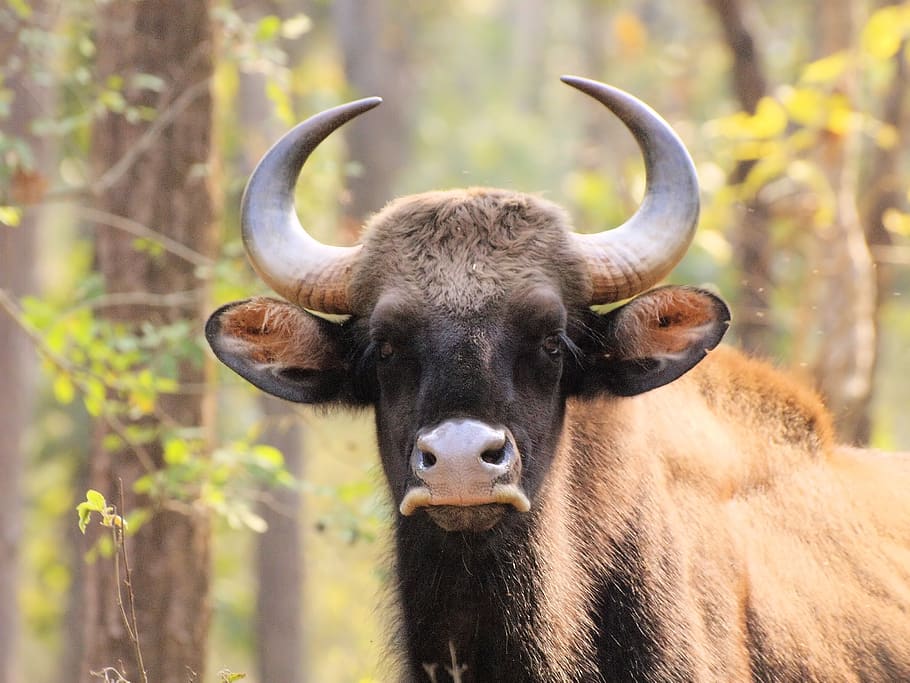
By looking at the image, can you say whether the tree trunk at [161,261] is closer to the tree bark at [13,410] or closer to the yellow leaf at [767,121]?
the yellow leaf at [767,121]

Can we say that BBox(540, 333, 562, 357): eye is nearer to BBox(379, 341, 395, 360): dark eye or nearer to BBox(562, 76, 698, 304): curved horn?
BBox(562, 76, 698, 304): curved horn

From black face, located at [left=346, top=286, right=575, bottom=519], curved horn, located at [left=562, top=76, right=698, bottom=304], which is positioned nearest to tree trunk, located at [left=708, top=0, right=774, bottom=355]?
curved horn, located at [left=562, top=76, right=698, bottom=304]

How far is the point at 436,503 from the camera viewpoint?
16.4ft

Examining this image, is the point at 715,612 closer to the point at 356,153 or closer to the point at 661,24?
the point at 356,153

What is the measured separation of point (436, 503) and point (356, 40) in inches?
960

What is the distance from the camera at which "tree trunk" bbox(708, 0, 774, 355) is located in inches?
537

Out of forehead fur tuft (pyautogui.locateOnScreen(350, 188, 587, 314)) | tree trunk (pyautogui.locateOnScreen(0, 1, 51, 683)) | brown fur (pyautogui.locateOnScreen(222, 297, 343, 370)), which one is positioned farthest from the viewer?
tree trunk (pyautogui.locateOnScreen(0, 1, 51, 683))

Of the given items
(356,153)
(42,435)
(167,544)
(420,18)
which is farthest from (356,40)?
(167,544)

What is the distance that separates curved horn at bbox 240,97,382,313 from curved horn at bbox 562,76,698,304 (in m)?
1.06

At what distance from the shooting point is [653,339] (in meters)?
5.91

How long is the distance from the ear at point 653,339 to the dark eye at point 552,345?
1.01 feet

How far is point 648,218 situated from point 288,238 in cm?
160

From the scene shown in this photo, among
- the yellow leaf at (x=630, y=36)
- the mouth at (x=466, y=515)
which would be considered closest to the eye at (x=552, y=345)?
the mouth at (x=466, y=515)

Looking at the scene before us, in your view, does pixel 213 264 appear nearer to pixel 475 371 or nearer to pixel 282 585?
pixel 475 371
